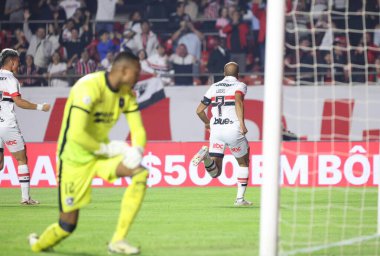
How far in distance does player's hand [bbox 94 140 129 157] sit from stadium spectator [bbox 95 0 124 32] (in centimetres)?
1469

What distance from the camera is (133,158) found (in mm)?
7945

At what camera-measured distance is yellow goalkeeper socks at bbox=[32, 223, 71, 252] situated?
824cm

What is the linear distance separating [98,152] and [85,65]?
44.9 ft

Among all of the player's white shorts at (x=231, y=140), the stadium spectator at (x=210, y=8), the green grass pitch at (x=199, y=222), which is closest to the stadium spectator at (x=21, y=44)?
the stadium spectator at (x=210, y=8)

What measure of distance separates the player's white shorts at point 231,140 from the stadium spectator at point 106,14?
354 inches

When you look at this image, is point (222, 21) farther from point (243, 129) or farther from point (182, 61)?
point (243, 129)

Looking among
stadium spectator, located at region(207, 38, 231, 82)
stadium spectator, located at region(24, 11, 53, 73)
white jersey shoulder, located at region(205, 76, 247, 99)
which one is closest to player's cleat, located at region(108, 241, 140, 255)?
white jersey shoulder, located at region(205, 76, 247, 99)

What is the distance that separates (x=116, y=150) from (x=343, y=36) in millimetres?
13990

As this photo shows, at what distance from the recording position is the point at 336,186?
699 inches

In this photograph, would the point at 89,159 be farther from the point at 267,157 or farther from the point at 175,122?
the point at 175,122

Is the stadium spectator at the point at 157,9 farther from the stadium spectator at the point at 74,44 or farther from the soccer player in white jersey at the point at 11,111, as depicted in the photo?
the soccer player in white jersey at the point at 11,111

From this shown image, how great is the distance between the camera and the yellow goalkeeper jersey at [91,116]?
8117 mm

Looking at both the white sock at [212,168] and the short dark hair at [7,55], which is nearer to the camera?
the short dark hair at [7,55]

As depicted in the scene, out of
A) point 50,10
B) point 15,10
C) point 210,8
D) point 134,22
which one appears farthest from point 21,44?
point 210,8
